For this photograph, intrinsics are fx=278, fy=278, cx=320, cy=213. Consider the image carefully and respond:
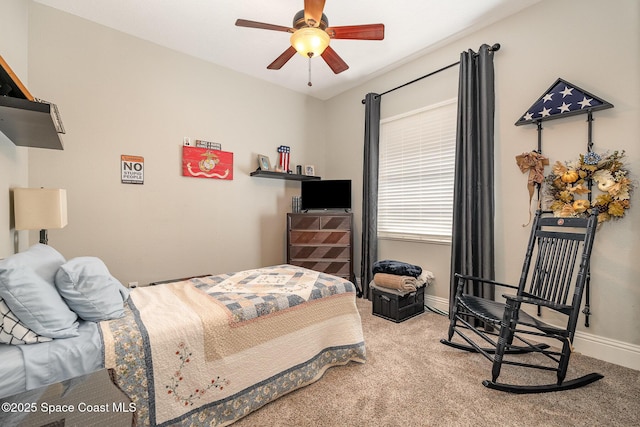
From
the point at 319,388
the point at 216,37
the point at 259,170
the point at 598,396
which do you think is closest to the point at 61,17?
the point at 216,37

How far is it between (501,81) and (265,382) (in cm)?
329

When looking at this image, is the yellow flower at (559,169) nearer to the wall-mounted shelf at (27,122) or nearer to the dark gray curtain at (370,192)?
the dark gray curtain at (370,192)

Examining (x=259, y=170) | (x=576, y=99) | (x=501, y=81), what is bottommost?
(x=259, y=170)

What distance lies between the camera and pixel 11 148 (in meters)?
2.03

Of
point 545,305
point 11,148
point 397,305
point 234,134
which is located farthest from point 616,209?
point 11,148

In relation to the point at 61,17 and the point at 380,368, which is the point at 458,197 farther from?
the point at 61,17

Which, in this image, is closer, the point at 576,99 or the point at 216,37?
the point at 576,99

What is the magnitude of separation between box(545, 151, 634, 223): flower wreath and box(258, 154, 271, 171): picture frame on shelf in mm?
3115

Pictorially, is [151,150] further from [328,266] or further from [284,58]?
[328,266]

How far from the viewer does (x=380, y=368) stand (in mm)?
2037

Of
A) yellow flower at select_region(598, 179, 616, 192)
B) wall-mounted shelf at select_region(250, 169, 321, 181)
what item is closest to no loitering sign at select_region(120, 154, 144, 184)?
wall-mounted shelf at select_region(250, 169, 321, 181)

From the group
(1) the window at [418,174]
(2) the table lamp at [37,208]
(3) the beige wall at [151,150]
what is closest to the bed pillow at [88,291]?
(2) the table lamp at [37,208]

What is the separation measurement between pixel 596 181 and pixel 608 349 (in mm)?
1292

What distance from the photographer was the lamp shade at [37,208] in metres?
1.91
